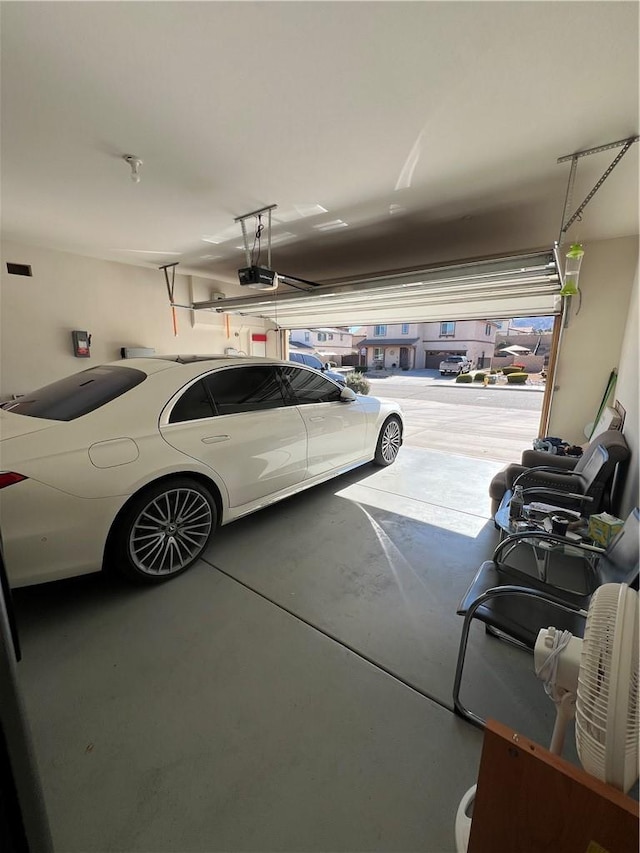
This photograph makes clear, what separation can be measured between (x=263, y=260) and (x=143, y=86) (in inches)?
122

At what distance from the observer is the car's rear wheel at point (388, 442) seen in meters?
4.20

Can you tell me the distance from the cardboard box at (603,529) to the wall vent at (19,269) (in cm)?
623

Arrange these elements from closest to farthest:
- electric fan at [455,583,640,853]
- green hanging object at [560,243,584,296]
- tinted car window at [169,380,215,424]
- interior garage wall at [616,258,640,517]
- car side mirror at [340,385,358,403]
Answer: electric fan at [455,583,640,853]
interior garage wall at [616,258,640,517]
tinted car window at [169,380,215,424]
green hanging object at [560,243,584,296]
car side mirror at [340,385,358,403]

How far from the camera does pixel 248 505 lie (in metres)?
2.61

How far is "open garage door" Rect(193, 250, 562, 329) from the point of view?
10.1 feet

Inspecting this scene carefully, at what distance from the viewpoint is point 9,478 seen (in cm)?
160

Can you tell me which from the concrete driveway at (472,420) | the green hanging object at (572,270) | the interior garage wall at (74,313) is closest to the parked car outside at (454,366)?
the concrete driveway at (472,420)

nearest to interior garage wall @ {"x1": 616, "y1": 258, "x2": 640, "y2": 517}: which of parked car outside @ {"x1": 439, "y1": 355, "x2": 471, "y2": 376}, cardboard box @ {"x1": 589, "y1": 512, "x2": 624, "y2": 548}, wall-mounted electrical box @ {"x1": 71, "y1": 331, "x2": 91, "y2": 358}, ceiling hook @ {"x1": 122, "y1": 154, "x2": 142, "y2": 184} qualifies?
cardboard box @ {"x1": 589, "y1": 512, "x2": 624, "y2": 548}

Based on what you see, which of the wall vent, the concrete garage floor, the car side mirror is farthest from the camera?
the wall vent

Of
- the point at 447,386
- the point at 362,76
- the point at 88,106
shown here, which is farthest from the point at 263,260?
the point at 447,386

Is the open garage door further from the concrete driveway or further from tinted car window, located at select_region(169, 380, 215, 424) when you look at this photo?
tinted car window, located at select_region(169, 380, 215, 424)

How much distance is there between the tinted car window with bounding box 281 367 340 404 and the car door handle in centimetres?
83

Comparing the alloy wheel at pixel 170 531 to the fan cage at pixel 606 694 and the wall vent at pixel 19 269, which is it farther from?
the wall vent at pixel 19 269

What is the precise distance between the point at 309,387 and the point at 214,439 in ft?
3.77
